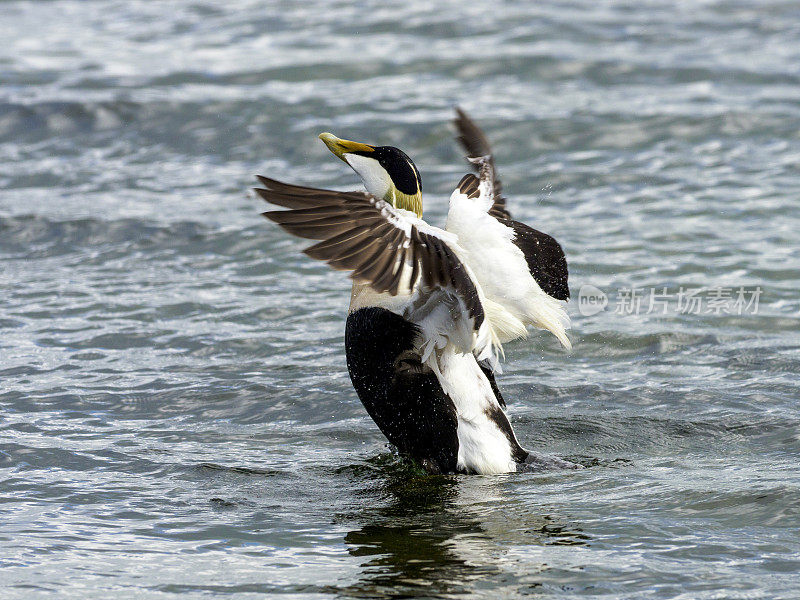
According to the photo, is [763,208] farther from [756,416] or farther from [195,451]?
[195,451]

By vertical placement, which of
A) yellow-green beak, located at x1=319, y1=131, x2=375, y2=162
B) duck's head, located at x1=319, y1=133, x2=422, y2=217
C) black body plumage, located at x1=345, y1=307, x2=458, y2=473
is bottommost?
black body plumage, located at x1=345, y1=307, x2=458, y2=473

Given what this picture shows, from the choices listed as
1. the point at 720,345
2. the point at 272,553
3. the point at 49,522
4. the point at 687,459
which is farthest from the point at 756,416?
the point at 49,522

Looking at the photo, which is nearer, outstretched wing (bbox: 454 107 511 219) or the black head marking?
the black head marking

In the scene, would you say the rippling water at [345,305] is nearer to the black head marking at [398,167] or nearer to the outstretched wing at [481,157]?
the outstretched wing at [481,157]

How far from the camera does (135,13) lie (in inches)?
629

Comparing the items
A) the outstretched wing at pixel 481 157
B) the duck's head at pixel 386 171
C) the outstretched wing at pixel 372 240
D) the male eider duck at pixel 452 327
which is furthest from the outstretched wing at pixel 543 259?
the outstretched wing at pixel 372 240

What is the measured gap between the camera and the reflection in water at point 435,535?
391 cm

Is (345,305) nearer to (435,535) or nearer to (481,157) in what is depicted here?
(481,157)

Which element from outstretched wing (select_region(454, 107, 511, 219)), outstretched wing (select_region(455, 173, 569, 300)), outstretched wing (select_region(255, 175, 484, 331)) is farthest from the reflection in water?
outstretched wing (select_region(454, 107, 511, 219))

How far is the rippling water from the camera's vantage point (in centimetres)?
420

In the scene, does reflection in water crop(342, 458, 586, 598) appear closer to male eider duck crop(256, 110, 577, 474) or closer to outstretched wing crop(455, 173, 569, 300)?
male eider duck crop(256, 110, 577, 474)

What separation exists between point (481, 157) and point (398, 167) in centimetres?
72

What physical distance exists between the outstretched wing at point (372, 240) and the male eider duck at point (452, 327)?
0.02 metres

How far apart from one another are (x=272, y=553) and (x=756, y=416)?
2721 millimetres
